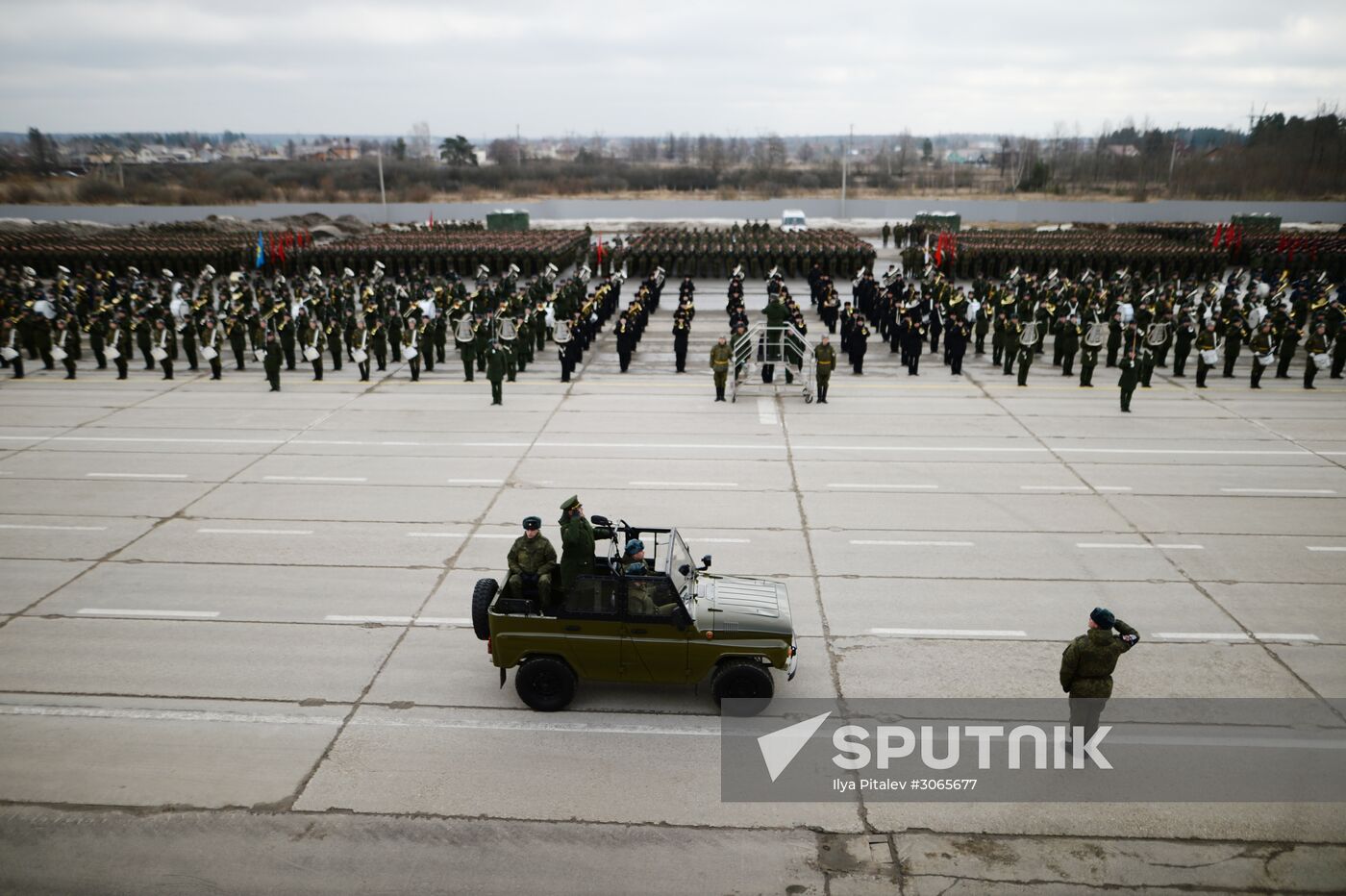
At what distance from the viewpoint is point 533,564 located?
8156 mm

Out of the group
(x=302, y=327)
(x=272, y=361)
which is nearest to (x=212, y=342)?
(x=302, y=327)

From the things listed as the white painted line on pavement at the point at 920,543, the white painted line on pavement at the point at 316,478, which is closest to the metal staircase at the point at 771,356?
the white painted line on pavement at the point at 920,543

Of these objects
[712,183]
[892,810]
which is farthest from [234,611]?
[712,183]

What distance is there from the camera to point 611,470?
563 inches

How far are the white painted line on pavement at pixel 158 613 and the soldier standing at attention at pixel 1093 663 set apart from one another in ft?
28.3

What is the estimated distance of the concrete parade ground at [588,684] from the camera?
6.38m

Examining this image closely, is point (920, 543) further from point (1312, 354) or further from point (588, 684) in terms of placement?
point (1312, 354)

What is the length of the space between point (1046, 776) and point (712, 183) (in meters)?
113

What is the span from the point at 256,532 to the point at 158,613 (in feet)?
7.60

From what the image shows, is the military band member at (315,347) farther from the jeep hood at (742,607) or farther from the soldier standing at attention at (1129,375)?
the soldier standing at attention at (1129,375)

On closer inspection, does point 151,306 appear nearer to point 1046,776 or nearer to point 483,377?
point 483,377

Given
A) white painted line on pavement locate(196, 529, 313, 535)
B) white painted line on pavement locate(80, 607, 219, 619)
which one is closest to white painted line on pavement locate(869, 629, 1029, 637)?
white painted line on pavement locate(80, 607, 219, 619)

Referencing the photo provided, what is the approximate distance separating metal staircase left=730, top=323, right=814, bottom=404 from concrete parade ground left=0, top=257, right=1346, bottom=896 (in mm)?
641

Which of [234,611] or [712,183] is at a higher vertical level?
[712,183]
